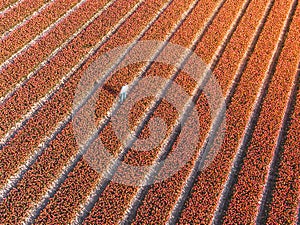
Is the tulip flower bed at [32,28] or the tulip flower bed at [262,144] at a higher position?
the tulip flower bed at [32,28]

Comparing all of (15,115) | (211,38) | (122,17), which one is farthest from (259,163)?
(122,17)

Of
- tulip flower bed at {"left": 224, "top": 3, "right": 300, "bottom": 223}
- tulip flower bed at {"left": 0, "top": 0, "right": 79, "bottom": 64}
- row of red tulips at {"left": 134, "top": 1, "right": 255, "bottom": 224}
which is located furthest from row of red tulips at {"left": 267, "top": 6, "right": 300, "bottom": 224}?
tulip flower bed at {"left": 0, "top": 0, "right": 79, "bottom": 64}

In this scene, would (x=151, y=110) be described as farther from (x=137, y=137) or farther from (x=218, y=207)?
(x=218, y=207)

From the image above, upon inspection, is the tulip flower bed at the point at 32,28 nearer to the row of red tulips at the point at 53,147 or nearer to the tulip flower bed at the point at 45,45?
the tulip flower bed at the point at 45,45

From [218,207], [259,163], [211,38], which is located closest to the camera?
[218,207]

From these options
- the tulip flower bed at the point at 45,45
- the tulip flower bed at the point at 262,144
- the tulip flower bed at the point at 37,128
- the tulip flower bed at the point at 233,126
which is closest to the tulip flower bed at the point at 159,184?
the tulip flower bed at the point at 233,126

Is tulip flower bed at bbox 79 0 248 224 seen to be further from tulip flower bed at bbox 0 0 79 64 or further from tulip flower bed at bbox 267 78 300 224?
tulip flower bed at bbox 0 0 79 64
